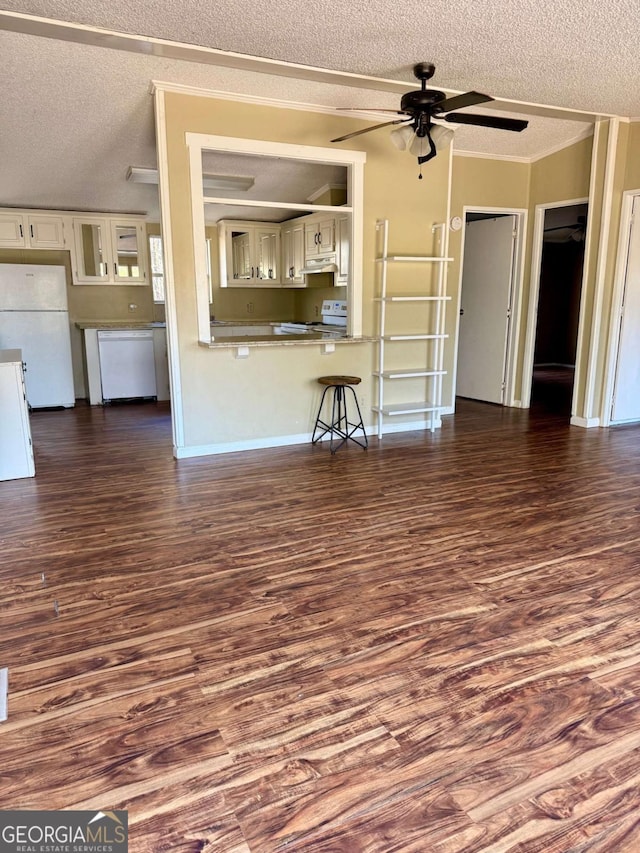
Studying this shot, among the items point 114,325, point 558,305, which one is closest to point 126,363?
point 114,325

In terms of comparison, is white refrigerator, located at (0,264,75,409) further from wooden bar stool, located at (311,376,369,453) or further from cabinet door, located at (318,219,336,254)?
wooden bar stool, located at (311,376,369,453)

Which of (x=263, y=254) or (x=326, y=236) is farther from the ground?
(x=326, y=236)

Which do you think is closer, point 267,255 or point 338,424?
point 338,424

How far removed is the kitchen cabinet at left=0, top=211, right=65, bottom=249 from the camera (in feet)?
21.3

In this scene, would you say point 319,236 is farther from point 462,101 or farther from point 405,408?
point 462,101

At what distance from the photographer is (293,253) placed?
A: 7.32m

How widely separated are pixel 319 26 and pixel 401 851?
372 cm

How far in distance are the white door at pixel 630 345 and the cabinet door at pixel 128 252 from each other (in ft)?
18.4

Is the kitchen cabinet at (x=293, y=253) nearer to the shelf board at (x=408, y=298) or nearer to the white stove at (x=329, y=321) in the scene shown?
the white stove at (x=329, y=321)

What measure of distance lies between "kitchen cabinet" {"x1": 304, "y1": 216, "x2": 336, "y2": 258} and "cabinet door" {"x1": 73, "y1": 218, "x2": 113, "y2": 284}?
8.20ft

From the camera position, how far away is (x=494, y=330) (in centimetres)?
662

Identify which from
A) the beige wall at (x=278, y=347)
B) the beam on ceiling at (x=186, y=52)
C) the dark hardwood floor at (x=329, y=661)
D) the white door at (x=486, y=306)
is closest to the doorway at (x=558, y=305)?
the white door at (x=486, y=306)

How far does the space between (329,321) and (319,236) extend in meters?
1.00

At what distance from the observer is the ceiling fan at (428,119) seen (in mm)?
3352
